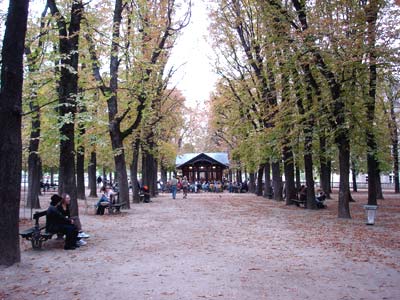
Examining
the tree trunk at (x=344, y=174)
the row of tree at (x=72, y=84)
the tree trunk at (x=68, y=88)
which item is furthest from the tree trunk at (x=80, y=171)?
the tree trunk at (x=344, y=174)

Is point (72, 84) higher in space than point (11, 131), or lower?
higher

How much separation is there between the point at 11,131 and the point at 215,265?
462cm

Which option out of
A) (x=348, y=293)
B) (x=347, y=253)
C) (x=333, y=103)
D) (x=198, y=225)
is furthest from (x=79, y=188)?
(x=348, y=293)

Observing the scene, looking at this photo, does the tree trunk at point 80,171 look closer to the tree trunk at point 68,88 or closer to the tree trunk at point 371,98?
the tree trunk at point 68,88

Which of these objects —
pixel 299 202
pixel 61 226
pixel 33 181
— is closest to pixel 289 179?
pixel 299 202

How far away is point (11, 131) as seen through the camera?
7773mm

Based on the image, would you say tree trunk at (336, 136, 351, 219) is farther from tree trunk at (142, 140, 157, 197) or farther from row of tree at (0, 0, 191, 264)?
tree trunk at (142, 140, 157, 197)

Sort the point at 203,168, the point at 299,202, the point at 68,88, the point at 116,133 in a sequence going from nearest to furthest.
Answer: the point at 68,88
the point at 116,133
the point at 299,202
the point at 203,168

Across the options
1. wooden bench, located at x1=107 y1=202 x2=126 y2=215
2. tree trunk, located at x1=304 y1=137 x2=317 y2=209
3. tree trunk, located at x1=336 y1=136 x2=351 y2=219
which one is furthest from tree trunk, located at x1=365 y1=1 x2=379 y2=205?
wooden bench, located at x1=107 y1=202 x2=126 y2=215

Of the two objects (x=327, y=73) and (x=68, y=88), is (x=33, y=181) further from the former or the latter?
(x=327, y=73)

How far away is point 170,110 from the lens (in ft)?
95.9

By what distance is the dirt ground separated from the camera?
Answer: 20.3 feet

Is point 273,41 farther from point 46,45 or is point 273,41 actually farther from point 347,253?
point 347,253

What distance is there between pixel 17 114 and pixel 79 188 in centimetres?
1976
